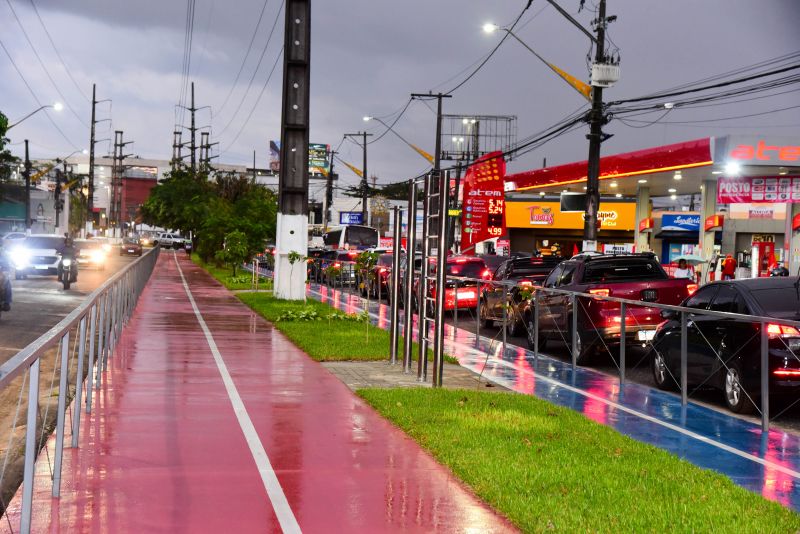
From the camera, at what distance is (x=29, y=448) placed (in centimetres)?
645

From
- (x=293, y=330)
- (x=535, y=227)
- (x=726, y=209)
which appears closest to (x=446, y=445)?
(x=293, y=330)

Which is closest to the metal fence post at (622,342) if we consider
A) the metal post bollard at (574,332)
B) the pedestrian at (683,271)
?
the metal post bollard at (574,332)

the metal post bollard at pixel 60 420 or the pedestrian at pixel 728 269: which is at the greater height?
the pedestrian at pixel 728 269

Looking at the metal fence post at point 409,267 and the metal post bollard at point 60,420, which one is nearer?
the metal post bollard at point 60,420

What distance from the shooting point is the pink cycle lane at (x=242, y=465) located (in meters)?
7.33

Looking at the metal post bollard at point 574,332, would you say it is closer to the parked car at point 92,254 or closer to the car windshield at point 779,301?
the car windshield at point 779,301

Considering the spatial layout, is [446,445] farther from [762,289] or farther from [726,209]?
[726,209]

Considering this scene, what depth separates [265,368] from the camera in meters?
15.9

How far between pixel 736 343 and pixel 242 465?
609 centimetres

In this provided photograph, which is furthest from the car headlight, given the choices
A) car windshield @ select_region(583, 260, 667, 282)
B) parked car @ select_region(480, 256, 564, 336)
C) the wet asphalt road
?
car windshield @ select_region(583, 260, 667, 282)

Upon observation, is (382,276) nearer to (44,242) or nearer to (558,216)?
(44,242)

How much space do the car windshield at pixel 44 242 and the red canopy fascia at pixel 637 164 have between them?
70.3 feet

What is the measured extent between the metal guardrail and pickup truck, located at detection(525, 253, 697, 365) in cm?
703

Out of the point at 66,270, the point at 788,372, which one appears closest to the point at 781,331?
the point at 788,372
